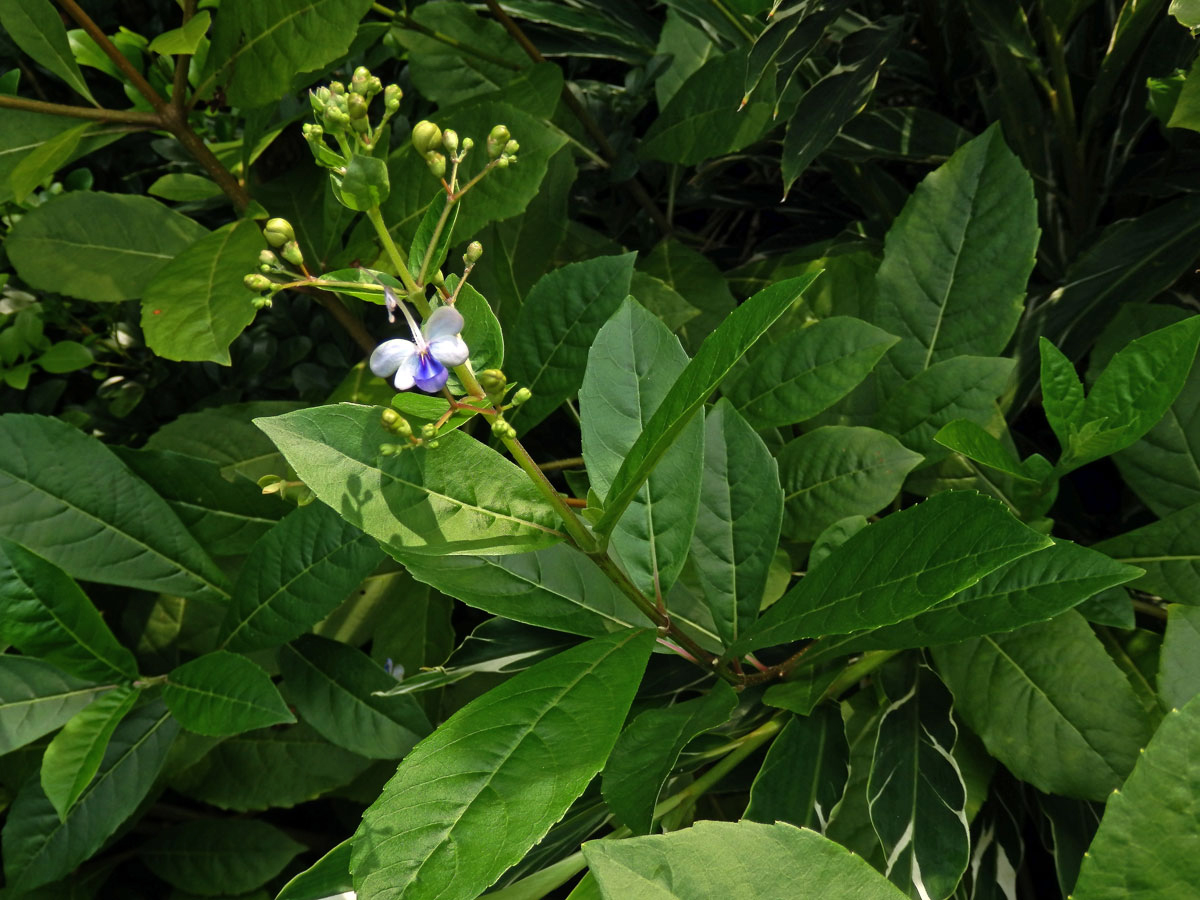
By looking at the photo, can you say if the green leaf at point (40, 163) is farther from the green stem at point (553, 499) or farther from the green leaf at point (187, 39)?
the green stem at point (553, 499)

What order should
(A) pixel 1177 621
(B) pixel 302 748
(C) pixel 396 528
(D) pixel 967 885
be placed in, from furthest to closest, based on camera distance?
(B) pixel 302 748 < (D) pixel 967 885 < (A) pixel 1177 621 < (C) pixel 396 528

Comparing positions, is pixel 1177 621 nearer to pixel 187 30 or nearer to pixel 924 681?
pixel 924 681

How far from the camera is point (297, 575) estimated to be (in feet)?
3.47

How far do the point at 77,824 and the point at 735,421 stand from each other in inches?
33.4

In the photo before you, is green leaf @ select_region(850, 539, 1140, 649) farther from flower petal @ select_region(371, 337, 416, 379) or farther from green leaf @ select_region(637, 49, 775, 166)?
green leaf @ select_region(637, 49, 775, 166)

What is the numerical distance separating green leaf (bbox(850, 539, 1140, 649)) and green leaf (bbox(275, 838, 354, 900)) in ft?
1.60

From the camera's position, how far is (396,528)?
0.70 meters

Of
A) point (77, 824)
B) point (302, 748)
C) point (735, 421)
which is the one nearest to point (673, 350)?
point (735, 421)

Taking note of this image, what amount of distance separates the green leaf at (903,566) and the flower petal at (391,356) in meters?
0.37

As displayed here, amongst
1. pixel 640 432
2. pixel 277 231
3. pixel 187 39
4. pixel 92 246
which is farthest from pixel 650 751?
pixel 92 246

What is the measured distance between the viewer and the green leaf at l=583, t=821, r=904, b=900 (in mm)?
561

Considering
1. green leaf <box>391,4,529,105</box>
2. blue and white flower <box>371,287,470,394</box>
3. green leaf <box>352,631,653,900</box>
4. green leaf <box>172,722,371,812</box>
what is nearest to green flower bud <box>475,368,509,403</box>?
blue and white flower <box>371,287,470,394</box>

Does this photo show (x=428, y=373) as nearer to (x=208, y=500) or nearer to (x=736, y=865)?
(x=736, y=865)

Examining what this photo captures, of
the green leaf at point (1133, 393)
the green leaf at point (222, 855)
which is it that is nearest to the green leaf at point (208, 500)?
the green leaf at point (222, 855)
